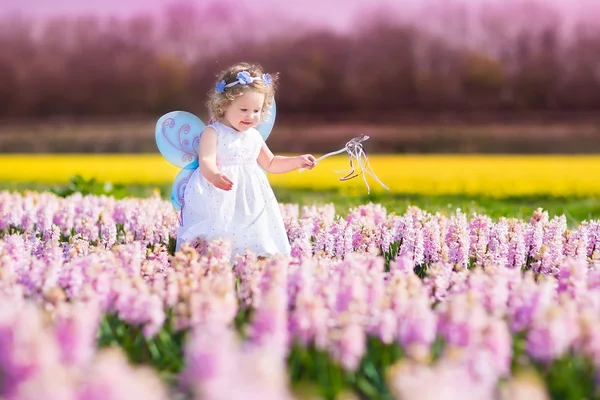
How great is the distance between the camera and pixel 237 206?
6.16 meters

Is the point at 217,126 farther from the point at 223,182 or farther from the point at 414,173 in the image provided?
the point at 414,173

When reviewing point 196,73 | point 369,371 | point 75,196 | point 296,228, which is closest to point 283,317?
point 369,371

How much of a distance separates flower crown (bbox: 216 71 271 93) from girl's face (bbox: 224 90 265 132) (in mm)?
95

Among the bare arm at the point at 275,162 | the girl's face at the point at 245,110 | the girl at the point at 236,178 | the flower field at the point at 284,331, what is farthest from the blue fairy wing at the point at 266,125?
the flower field at the point at 284,331

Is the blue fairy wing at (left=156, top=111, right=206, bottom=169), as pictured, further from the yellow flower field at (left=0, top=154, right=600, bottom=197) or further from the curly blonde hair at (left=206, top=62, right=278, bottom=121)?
the yellow flower field at (left=0, top=154, right=600, bottom=197)

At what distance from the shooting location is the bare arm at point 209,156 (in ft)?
19.1

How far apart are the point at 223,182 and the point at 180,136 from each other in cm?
117

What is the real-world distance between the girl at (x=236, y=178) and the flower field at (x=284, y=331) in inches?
36.7

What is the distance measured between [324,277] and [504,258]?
2173 millimetres

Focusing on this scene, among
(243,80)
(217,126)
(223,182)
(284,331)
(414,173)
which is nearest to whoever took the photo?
(284,331)

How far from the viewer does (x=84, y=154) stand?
23766mm

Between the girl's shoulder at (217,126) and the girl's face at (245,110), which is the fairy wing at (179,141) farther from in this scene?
the girl's face at (245,110)

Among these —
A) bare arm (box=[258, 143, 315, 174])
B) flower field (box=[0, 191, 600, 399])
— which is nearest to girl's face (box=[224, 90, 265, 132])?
bare arm (box=[258, 143, 315, 174])

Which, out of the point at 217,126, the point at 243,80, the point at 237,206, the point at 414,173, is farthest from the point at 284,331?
the point at 414,173
